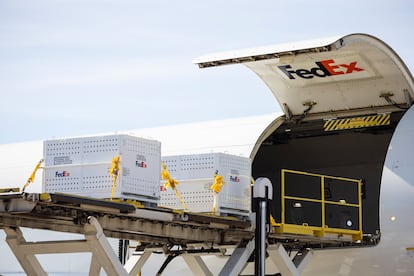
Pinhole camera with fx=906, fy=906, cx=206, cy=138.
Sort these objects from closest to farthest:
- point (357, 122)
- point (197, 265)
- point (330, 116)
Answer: point (197, 265), point (357, 122), point (330, 116)

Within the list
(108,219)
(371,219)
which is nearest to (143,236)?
(108,219)

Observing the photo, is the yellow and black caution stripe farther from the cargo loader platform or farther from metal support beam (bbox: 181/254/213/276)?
metal support beam (bbox: 181/254/213/276)

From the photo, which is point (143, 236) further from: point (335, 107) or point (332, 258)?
point (335, 107)

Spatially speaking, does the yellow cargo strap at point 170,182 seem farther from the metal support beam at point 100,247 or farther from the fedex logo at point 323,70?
the fedex logo at point 323,70

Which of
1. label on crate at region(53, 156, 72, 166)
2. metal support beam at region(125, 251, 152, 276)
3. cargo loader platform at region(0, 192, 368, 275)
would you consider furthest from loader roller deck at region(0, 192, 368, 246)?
label on crate at region(53, 156, 72, 166)

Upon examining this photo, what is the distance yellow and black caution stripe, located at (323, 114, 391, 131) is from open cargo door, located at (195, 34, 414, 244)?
1.0 inches

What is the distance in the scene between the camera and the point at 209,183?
63.3ft

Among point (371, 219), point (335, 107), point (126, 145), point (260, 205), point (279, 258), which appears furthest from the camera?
point (371, 219)

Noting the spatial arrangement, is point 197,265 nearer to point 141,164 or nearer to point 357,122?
point 141,164

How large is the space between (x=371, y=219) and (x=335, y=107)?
3826mm

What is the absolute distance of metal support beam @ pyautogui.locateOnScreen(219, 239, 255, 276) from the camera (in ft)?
61.3

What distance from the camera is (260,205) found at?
18.5 meters

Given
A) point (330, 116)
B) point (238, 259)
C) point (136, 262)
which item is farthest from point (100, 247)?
point (330, 116)

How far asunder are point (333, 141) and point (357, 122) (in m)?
1.73
